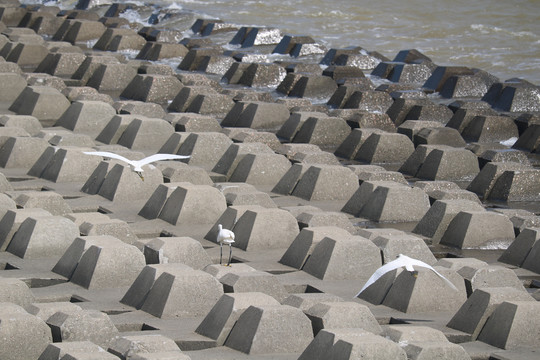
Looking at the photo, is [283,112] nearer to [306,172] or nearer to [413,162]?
[413,162]

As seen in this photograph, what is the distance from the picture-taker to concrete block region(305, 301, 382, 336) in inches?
322

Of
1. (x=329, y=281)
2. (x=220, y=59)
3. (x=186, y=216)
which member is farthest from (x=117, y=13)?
(x=329, y=281)

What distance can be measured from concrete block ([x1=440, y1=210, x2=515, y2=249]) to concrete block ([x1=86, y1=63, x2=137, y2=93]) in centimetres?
1080

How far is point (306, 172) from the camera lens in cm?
1366

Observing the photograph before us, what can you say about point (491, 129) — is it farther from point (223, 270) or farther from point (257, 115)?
point (223, 270)

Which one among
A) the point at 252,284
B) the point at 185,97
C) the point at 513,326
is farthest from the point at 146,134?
the point at 513,326

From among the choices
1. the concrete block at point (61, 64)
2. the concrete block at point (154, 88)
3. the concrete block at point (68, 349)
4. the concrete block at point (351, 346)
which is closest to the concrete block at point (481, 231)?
the concrete block at point (351, 346)

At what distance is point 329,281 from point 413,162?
5754 mm

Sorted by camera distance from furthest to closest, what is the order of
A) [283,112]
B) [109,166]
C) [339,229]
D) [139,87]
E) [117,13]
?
[117,13] < [139,87] < [283,112] < [109,166] < [339,229]

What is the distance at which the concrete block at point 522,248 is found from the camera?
10.8 m

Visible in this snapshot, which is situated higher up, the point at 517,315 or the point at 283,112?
the point at 517,315

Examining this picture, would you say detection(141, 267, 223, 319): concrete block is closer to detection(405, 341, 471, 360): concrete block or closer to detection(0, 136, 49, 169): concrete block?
detection(405, 341, 471, 360): concrete block

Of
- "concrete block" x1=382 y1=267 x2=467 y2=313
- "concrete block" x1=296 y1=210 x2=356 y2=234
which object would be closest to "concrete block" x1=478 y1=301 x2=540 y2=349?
"concrete block" x1=382 y1=267 x2=467 y2=313

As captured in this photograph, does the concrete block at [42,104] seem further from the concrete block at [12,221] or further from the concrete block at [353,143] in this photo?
the concrete block at [12,221]
